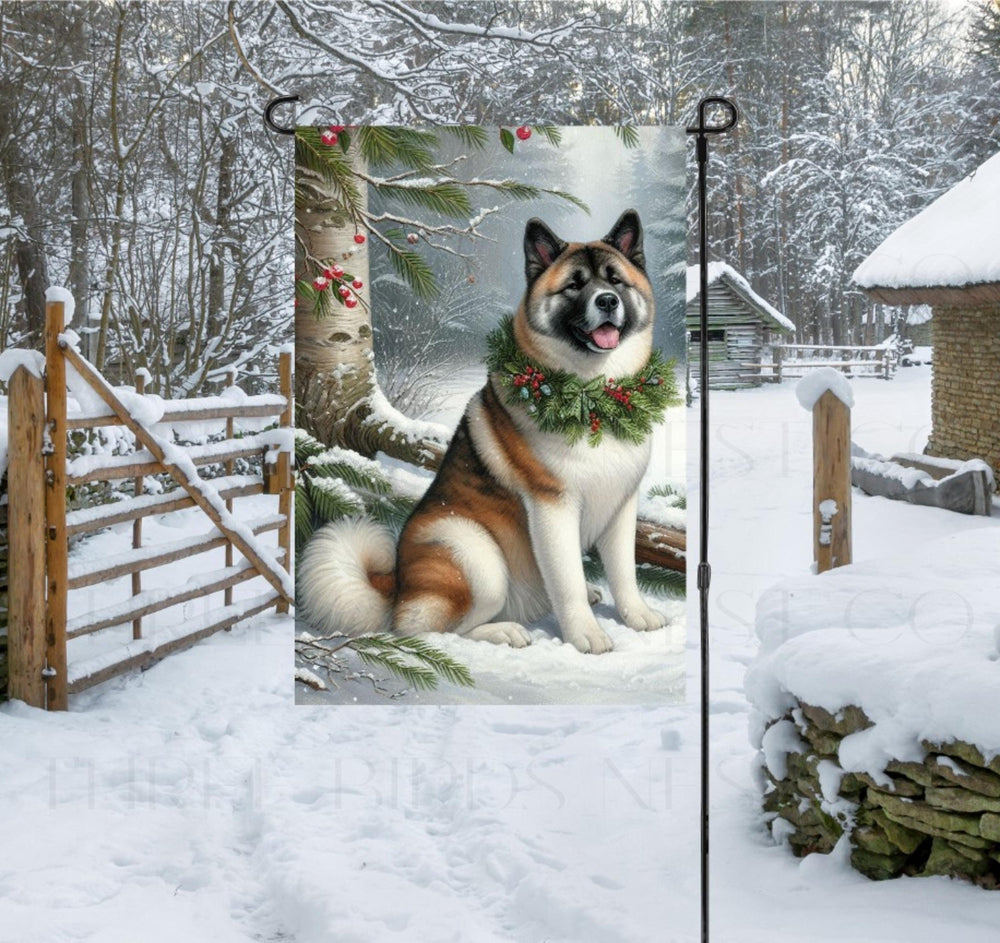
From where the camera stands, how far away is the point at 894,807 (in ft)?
8.80

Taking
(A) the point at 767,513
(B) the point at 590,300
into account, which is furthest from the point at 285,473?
(B) the point at 590,300

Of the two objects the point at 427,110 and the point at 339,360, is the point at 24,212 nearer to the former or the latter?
the point at 427,110

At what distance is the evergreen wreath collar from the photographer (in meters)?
3.21

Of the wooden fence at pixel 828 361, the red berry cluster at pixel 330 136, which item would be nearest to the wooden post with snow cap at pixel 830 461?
the red berry cluster at pixel 330 136

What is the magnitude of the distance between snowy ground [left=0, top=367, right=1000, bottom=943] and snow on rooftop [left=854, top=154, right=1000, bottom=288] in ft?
5.52

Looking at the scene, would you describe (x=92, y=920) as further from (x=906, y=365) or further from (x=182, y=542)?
(x=906, y=365)

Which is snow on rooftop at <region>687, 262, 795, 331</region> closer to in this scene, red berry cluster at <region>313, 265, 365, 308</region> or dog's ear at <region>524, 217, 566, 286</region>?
dog's ear at <region>524, 217, 566, 286</region>

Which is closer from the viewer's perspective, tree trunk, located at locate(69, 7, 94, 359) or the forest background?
the forest background

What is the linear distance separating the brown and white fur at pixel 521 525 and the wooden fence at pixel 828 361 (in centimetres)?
225

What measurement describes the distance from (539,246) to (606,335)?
0.29 metres

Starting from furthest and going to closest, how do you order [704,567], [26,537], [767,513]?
[767,513] < [26,537] < [704,567]

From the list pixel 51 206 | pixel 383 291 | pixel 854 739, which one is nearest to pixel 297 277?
pixel 383 291

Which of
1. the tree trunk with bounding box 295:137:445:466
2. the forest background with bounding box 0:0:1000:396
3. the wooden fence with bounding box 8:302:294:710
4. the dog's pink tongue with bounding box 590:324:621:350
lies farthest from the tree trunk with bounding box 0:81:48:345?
the dog's pink tongue with bounding box 590:324:621:350

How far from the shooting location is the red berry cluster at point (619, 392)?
126 inches
